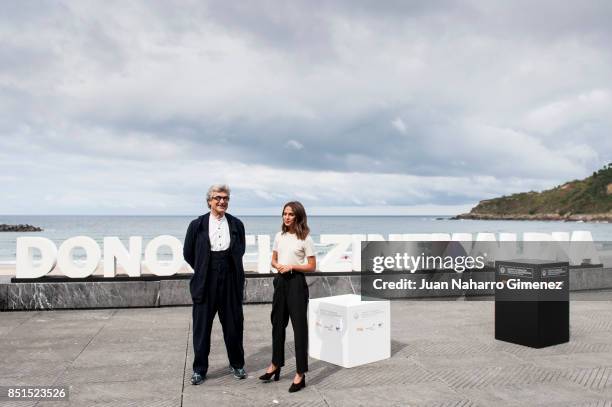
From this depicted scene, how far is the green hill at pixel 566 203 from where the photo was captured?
143875 mm

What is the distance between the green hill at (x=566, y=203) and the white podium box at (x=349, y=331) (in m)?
147

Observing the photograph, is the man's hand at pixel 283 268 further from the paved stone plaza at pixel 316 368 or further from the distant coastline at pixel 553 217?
the distant coastline at pixel 553 217

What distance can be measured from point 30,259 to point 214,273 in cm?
720

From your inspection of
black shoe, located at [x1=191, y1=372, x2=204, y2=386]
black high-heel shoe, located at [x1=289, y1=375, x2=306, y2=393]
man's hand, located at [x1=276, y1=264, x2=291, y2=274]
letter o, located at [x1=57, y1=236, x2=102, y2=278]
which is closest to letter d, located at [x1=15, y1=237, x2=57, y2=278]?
letter o, located at [x1=57, y1=236, x2=102, y2=278]

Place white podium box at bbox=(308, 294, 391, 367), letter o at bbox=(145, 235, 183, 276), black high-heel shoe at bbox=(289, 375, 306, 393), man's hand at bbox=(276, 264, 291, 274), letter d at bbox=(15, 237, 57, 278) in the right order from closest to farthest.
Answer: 1. black high-heel shoe at bbox=(289, 375, 306, 393)
2. man's hand at bbox=(276, 264, 291, 274)
3. white podium box at bbox=(308, 294, 391, 367)
4. letter d at bbox=(15, 237, 57, 278)
5. letter o at bbox=(145, 235, 183, 276)

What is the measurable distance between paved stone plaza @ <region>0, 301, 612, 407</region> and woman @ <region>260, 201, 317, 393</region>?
42 centimetres

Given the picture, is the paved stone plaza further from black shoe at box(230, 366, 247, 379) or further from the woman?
the woman

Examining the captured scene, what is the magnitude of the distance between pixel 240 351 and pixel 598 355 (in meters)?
4.68

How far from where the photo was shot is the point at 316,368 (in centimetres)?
648

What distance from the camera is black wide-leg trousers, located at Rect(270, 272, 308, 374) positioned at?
5.66 m

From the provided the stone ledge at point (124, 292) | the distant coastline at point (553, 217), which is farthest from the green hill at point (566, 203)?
the stone ledge at point (124, 292)

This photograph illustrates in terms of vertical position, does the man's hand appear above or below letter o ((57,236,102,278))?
above

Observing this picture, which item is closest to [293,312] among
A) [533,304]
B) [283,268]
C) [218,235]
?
[283,268]

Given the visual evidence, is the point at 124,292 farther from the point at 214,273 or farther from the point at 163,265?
the point at 214,273
